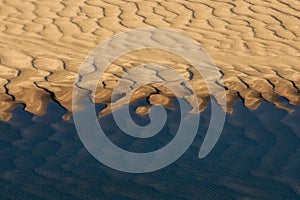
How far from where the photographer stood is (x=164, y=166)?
3508 millimetres

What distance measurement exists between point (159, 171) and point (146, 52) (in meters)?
2.76

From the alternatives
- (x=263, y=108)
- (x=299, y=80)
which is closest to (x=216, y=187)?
(x=263, y=108)

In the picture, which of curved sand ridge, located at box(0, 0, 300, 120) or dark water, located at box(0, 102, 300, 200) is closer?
dark water, located at box(0, 102, 300, 200)

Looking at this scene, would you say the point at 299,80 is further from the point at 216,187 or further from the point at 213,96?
the point at 216,187

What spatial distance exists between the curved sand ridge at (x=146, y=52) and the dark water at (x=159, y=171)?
326mm

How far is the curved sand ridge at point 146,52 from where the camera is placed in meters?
4.86

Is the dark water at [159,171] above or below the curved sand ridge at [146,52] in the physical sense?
above

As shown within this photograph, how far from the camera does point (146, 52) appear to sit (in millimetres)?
6062

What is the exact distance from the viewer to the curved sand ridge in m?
4.86

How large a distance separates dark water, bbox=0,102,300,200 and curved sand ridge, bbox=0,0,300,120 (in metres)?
0.33

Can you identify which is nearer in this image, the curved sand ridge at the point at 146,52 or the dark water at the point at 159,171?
the dark water at the point at 159,171

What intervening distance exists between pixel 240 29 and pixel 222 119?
295 cm

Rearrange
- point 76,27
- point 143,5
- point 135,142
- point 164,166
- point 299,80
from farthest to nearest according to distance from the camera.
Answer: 1. point 143,5
2. point 76,27
3. point 299,80
4. point 135,142
5. point 164,166

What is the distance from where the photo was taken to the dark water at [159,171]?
10.3ft
